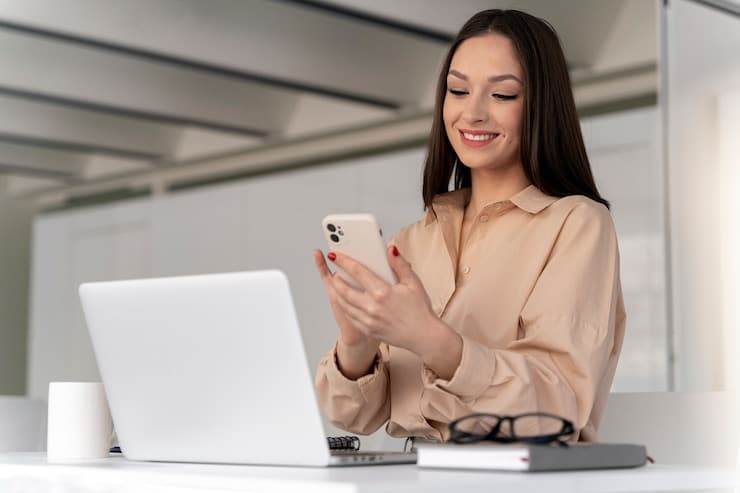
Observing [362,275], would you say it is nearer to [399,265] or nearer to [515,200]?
[399,265]

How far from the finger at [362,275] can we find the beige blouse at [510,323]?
18 centimetres

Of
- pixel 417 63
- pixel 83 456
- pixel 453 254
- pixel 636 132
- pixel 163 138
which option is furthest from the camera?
pixel 163 138

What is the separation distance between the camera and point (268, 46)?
512 cm

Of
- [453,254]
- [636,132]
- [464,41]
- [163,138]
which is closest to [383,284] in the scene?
[453,254]

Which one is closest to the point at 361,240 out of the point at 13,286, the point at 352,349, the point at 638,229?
the point at 352,349

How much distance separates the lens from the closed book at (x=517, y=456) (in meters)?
1.35

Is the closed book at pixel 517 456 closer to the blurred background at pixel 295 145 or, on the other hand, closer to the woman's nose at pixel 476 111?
the woman's nose at pixel 476 111

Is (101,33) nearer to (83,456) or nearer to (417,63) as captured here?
(417,63)

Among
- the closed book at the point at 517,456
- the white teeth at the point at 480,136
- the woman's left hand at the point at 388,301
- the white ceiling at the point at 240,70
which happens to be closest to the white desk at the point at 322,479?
the closed book at the point at 517,456

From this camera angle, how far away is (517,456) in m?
1.35

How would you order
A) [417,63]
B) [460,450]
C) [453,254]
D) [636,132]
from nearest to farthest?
1. [460,450]
2. [453,254]
3. [636,132]
4. [417,63]

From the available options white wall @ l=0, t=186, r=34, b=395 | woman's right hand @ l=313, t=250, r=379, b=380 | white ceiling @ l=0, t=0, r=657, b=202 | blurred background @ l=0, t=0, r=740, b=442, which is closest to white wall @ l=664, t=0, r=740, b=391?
blurred background @ l=0, t=0, r=740, b=442

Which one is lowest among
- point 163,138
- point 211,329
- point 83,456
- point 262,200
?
point 83,456

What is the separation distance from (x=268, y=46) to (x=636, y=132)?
1.63 metres
